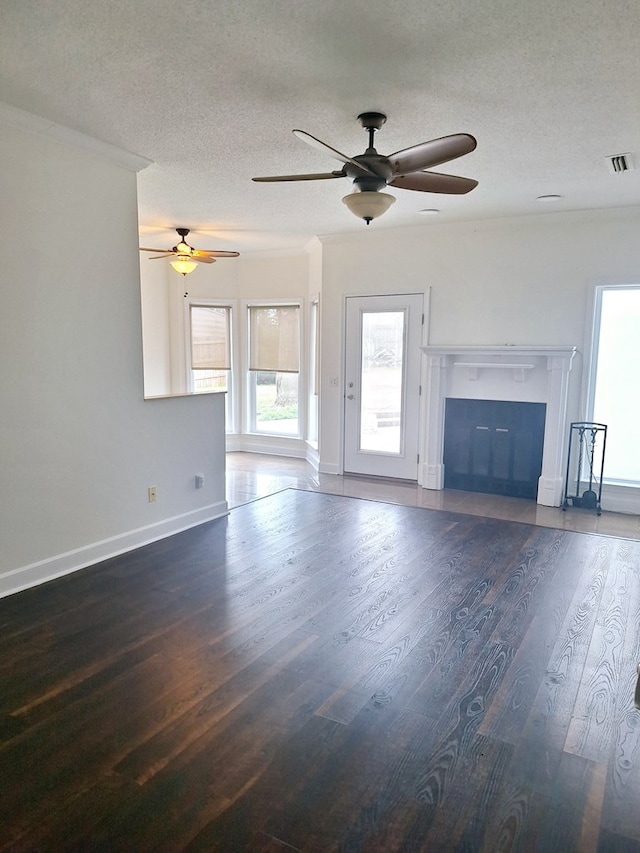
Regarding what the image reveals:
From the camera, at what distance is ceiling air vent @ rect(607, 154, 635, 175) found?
355cm

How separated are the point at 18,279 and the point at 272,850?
9.74 feet

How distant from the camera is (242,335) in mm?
7707

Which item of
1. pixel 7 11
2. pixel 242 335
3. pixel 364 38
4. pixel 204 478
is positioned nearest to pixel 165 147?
pixel 7 11

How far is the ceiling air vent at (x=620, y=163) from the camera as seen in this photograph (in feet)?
11.7

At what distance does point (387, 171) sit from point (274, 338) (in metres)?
4.82

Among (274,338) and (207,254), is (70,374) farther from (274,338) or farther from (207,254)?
(274,338)

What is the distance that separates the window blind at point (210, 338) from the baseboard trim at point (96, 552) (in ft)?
11.2

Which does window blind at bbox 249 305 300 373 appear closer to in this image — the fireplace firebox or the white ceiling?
the fireplace firebox

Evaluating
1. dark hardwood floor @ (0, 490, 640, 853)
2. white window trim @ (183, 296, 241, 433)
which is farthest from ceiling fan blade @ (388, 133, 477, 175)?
white window trim @ (183, 296, 241, 433)

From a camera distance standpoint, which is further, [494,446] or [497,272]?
[494,446]

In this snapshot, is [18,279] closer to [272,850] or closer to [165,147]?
[165,147]

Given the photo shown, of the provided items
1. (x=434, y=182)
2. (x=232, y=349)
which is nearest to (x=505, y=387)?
(x=434, y=182)

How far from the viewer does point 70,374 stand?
345 centimetres

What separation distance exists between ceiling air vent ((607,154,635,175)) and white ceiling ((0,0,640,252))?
0.20ft
